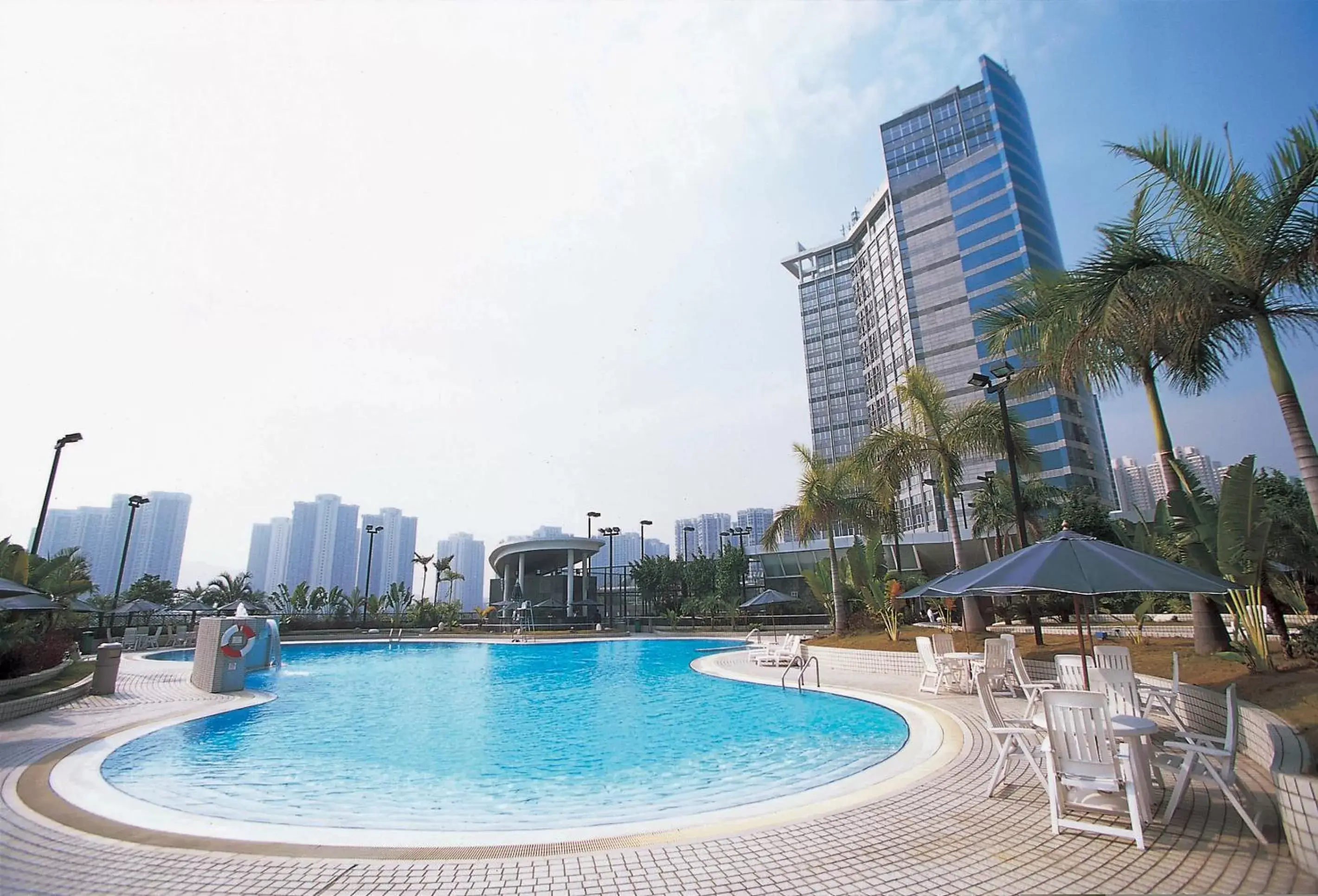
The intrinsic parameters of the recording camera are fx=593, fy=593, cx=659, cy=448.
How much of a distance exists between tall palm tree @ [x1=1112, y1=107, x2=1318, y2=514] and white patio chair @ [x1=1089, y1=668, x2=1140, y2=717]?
8.78ft

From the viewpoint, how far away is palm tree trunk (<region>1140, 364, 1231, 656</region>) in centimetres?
872

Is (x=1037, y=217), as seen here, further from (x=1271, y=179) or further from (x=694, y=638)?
(x=1271, y=179)

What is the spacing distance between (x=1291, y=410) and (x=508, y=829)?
9580 mm

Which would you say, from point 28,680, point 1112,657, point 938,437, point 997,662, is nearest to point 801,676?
point 997,662

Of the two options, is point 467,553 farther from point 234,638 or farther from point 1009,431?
point 1009,431

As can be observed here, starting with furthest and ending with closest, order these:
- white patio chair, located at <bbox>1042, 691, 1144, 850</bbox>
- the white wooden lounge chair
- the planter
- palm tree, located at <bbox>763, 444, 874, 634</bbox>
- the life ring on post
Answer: palm tree, located at <bbox>763, 444, 874, 634</bbox> → the white wooden lounge chair → the life ring on post → the planter → white patio chair, located at <bbox>1042, 691, 1144, 850</bbox>

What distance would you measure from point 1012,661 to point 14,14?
15.1m

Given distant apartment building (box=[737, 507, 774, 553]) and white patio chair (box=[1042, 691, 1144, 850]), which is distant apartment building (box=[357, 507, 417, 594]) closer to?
distant apartment building (box=[737, 507, 774, 553])

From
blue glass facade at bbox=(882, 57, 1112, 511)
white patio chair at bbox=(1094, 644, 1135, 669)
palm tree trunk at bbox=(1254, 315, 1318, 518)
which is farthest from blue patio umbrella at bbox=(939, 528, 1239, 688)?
blue glass facade at bbox=(882, 57, 1112, 511)

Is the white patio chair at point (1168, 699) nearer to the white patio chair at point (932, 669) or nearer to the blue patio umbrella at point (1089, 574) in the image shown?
the blue patio umbrella at point (1089, 574)

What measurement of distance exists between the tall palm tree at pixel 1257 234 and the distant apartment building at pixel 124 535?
85434mm

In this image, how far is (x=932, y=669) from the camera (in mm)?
11188

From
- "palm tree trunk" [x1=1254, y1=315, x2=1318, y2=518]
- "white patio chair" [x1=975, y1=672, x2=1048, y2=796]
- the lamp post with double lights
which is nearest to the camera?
"white patio chair" [x1=975, y1=672, x2=1048, y2=796]

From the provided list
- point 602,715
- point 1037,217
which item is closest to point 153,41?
point 602,715
